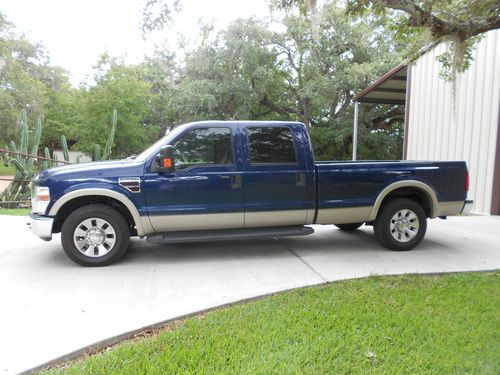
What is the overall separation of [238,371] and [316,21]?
4.76 metres

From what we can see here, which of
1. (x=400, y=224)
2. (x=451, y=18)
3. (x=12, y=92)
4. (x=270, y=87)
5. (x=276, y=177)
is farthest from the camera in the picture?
(x=12, y=92)

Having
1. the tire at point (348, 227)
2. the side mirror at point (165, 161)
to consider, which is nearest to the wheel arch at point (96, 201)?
the side mirror at point (165, 161)

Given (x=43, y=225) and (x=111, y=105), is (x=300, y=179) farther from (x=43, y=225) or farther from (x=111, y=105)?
(x=111, y=105)

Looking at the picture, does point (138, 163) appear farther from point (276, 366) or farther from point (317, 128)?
point (317, 128)

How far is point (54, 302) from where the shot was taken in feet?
12.4

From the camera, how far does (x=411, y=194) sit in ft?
18.9

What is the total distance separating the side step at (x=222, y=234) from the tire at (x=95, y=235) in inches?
15.6

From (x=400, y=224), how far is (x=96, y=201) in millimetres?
4251

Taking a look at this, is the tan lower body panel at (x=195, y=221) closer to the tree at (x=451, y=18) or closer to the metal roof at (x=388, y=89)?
the tree at (x=451, y=18)

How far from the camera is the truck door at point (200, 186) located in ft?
16.1

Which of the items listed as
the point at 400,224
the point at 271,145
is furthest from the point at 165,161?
the point at 400,224

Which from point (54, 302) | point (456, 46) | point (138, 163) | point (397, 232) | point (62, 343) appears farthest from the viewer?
point (397, 232)

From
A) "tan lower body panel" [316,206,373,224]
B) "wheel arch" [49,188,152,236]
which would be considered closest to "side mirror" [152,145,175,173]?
"wheel arch" [49,188,152,236]

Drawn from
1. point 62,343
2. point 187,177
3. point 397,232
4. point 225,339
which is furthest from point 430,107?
point 62,343
